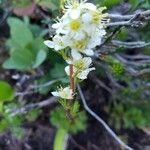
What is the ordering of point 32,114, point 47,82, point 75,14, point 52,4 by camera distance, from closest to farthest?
1. point 75,14
2. point 52,4
3. point 47,82
4. point 32,114

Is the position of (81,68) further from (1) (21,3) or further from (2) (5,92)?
(1) (21,3)

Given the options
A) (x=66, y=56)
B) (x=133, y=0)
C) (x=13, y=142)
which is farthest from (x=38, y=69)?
(x=66, y=56)

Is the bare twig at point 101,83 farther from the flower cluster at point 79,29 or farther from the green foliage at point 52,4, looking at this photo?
the flower cluster at point 79,29

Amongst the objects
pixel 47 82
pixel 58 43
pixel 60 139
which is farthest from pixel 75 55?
pixel 60 139

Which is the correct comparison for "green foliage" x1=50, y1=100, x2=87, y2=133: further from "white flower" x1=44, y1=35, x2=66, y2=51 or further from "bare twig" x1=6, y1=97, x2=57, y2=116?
"white flower" x1=44, y1=35, x2=66, y2=51

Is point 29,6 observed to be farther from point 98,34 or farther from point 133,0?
point 98,34

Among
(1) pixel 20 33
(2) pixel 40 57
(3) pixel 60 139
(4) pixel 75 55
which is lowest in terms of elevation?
(4) pixel 75 55
